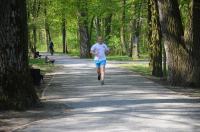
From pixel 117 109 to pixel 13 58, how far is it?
295 cm

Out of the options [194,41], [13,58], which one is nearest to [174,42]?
[194,41]

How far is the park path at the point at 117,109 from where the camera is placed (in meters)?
10.4

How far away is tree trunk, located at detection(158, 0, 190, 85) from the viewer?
65.9 feet

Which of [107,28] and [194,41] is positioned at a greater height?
[107,28]

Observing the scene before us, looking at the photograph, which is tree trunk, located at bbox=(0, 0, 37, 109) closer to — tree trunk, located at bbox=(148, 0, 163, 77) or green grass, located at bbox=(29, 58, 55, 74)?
tree trunk, located at bbox=(148, 0, 163, 77)

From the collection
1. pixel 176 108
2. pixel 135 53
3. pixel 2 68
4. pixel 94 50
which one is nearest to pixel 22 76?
pixel 2 68

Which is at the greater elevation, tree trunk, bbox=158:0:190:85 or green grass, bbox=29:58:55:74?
tree trunk, bbox=158:0:190:85

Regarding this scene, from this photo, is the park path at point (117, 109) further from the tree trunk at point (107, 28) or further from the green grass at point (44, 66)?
the tree trunk at point (107, 28)

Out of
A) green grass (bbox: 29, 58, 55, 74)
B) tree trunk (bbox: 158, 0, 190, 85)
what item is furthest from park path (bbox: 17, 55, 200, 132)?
green grass (bbox: 29, 58, 55, 74)

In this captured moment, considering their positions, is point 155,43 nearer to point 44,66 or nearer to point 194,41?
point 194,41

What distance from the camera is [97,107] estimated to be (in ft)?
43.6

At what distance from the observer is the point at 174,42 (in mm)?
20312

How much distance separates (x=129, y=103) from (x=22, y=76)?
2988 millimetres

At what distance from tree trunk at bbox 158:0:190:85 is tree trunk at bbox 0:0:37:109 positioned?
8.33 meters
